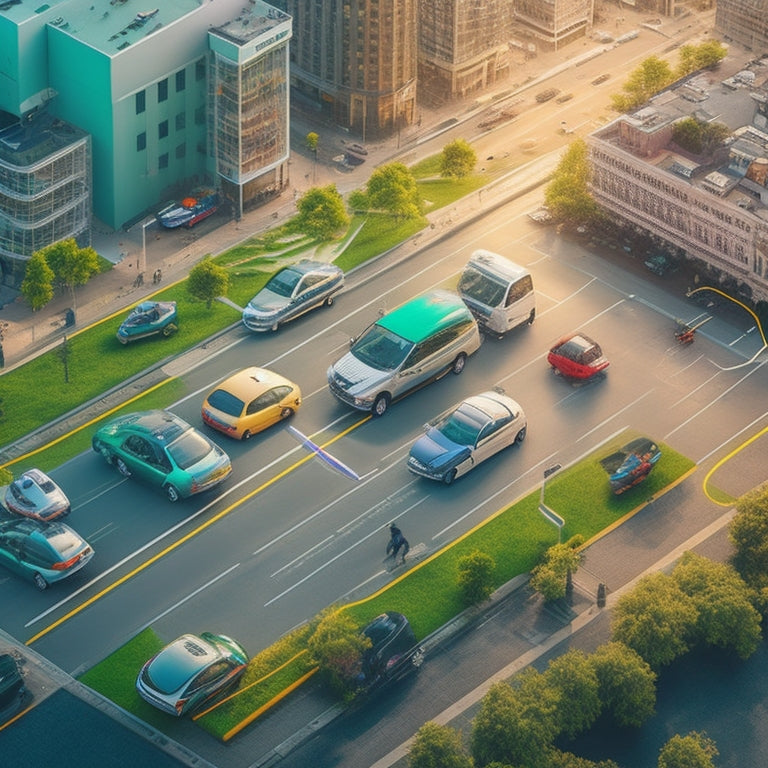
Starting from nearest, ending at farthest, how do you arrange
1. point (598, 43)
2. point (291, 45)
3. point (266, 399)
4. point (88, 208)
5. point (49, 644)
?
point (49, 644)
point (266, 399)
point (88, 208)
point (291, 45)
point (598, 43)

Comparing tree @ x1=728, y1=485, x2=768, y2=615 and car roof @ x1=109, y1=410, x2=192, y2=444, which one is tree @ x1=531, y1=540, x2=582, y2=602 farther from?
car roof @ x1=109, y1=410, x2=192, y2=444

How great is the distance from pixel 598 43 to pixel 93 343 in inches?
2573

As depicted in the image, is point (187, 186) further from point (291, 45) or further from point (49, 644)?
point (49, 644)

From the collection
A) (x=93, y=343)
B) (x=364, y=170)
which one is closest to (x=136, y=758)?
(x=93, y=343)

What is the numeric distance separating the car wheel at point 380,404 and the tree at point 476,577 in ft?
53.5

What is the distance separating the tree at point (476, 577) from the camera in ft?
329

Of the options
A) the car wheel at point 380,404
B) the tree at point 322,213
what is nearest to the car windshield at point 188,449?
the car wheel at point 380,404

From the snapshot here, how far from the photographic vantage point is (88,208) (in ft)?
435

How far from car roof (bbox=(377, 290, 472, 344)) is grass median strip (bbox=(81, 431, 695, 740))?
12.9 m

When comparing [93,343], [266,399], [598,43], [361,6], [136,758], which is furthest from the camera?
[598,43]

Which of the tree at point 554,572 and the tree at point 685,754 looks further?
the tree at point 554,572

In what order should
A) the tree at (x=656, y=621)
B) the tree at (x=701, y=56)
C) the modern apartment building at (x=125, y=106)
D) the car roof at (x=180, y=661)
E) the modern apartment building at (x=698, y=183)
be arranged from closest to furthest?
the car roof at (x=180, y=661) < the tree at (x=656, y=621) < the modern apartment building at (x=698, y=183) < the modern apartment building at (x=125, y=106) < the tree at (x=701, y=56)

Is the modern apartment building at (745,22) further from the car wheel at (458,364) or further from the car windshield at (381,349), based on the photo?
the car windshield at (381,349)

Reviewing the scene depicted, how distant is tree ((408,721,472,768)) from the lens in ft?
292
